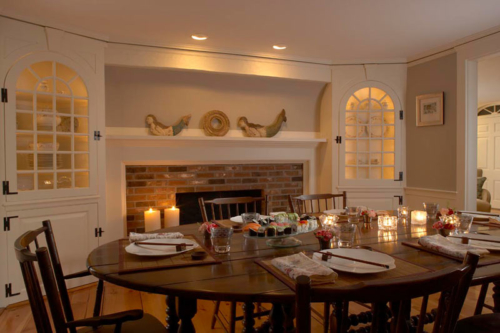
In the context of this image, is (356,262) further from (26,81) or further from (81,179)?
(26,81)

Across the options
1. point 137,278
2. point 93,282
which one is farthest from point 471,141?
point 93,282

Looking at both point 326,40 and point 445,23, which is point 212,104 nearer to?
point 326,40

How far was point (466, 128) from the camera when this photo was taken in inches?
142

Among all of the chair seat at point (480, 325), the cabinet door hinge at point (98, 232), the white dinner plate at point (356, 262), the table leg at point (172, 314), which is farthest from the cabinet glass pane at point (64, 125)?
the chair seat at point (480, 325)

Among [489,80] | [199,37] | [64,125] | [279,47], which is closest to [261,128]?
[279,47]

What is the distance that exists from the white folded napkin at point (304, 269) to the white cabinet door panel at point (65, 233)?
237 centimetres

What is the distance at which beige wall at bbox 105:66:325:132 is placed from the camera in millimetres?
3590

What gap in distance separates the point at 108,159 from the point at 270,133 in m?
1.79

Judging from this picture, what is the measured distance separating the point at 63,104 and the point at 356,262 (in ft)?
9.33

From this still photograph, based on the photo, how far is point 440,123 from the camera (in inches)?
151

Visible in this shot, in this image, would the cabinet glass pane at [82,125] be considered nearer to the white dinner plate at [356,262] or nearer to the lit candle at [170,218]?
the lit candle at [170,218]

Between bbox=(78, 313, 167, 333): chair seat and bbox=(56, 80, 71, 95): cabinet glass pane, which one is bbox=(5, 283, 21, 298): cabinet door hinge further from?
bbox=(78, 313, 167, 333): chair seat

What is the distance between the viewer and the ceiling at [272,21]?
8.68 feet

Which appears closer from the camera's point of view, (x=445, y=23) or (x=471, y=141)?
(x=445, y=23)
